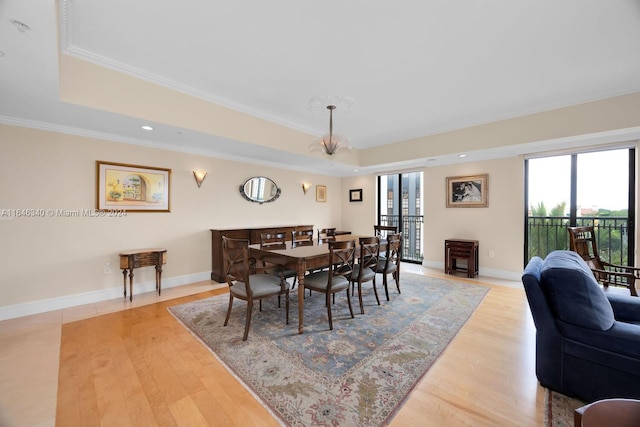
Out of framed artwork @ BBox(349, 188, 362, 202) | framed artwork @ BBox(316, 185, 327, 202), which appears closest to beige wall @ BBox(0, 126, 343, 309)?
framed artwork @ BBox(316, 185, 327, 202)

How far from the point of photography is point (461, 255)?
4.75m

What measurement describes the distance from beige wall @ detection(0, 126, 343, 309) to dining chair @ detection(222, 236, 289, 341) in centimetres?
Answer: 189

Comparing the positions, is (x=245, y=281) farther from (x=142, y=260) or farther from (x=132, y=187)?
(x=132, y=187)

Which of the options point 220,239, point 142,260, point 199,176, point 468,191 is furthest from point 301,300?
point 468,191

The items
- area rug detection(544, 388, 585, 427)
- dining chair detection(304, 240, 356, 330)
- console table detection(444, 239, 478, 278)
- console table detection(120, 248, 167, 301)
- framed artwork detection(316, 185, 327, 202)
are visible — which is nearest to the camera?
area rug detection(544, 388, 585, 427)

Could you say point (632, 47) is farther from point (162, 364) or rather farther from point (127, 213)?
point (127, 213)

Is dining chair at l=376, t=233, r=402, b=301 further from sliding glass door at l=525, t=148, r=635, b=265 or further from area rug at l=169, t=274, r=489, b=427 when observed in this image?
sliding glass door at l=525, t=148, r=635, b=265

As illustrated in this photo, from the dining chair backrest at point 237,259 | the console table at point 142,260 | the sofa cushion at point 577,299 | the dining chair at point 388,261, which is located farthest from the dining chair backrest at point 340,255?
the console table at point 142,260

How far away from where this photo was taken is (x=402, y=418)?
1528 mm

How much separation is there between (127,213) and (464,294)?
16.7 feet

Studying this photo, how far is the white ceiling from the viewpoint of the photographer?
184cm

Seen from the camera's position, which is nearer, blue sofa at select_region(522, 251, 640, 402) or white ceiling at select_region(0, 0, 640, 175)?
blue sofa at select_region(522, 251, 640, 402)

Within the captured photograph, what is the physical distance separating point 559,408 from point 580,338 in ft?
1.50

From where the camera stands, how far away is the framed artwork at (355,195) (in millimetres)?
6807
